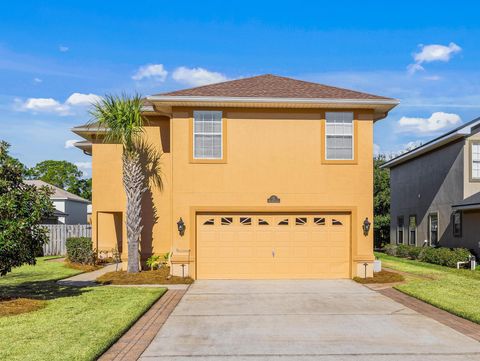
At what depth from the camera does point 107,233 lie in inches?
861

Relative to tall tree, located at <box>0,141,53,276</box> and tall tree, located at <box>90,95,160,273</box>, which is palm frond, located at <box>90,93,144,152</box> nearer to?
tall tree, located at <box>90,95,160,273</box>

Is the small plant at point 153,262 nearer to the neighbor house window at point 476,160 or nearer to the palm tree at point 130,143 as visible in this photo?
the palm tree at point 130,143

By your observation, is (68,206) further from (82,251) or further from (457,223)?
(457,223)

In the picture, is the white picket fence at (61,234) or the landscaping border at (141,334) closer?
the landscaping border at (141,334)

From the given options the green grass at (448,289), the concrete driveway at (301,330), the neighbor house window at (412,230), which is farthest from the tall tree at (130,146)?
the neighbor house window at (412,230)

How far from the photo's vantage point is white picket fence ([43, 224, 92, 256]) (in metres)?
28.4

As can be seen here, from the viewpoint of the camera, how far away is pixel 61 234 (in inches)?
Answer: 1133

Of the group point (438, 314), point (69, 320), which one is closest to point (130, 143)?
point (69, 320)

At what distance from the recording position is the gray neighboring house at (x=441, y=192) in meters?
21.4

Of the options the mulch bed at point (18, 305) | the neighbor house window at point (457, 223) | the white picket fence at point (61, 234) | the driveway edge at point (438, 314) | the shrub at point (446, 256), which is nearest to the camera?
the driveway edge at point (438, 314)

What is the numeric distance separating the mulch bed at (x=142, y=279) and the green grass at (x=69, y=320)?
1.18 meters

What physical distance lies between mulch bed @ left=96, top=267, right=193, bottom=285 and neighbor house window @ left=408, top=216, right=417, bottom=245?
16383 mm

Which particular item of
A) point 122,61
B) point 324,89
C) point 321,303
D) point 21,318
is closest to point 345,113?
point 324,89

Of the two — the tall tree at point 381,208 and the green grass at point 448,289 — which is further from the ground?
the tall tree at point 381,208
